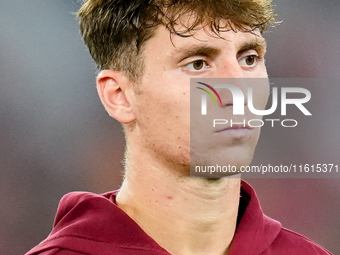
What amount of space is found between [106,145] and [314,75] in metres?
1.39

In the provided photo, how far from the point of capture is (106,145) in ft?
10.3

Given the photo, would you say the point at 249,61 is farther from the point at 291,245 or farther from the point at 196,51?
the point at 291,245

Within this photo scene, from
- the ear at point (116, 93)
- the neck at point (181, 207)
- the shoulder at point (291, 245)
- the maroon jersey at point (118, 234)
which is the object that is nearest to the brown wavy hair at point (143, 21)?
the ear at point (116, 93)

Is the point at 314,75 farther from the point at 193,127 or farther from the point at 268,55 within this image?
the point at 193,127

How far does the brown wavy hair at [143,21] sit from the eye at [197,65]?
0.09 metres

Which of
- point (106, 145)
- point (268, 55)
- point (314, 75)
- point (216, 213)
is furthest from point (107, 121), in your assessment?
point (216, 213)

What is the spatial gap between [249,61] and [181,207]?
519 millimetres

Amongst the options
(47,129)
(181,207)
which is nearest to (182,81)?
(181,207)

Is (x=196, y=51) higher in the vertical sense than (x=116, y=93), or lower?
higher

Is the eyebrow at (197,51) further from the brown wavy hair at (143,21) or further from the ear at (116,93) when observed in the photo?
the ear at (116,93)

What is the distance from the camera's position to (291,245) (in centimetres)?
190

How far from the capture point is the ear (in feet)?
5.68

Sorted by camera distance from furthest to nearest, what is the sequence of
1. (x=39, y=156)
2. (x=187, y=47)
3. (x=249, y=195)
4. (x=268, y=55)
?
(x=268, y=55), (x=39, y=156), (x=249, y=195), (x=187, y=47)

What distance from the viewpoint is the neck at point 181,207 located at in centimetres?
166
